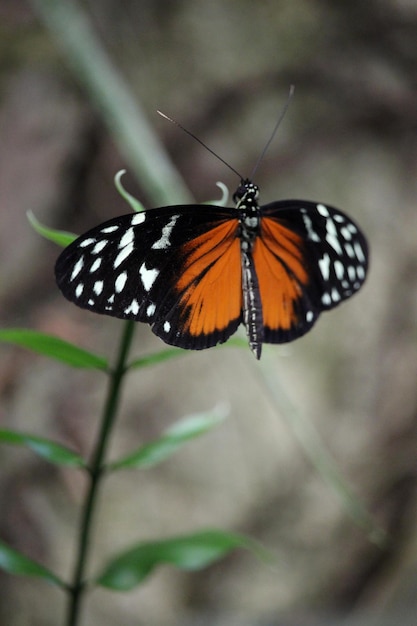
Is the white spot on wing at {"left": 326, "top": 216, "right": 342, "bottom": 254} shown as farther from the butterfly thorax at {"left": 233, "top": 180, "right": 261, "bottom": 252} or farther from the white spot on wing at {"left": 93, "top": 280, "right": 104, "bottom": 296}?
the white spot on wing at {"left": 93, "top": 280, "right": 104, "bottom": 296}

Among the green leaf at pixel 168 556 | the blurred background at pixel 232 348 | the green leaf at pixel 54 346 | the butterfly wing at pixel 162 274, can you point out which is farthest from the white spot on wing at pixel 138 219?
the blurred background at pixel 232 348

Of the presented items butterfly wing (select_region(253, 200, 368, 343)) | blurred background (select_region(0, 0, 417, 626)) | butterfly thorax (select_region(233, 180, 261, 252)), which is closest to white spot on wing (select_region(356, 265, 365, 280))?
butterfly wing (select_region(253, 200, 368, 343))

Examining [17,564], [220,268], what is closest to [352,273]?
[220,268]

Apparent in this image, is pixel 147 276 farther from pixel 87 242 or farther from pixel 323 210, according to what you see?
pixel 323 210

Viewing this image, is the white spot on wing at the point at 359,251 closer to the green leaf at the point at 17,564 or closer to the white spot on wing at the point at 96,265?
the white spot on wing at the point at 96,265

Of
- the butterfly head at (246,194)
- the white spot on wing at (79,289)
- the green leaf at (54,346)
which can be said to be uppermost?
the butterfly head at (246,194)
